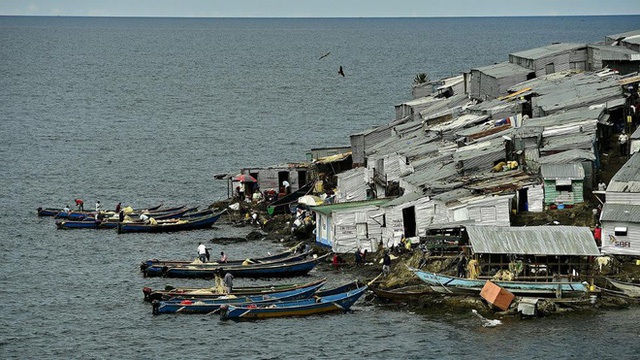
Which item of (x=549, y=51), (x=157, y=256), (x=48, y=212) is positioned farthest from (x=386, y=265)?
(x=549, y=51)

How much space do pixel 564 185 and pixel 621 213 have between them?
5.60 metres

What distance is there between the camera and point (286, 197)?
82250mm

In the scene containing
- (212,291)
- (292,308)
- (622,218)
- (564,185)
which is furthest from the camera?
(564,185)

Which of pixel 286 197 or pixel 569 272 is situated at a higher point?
pixel 286 197

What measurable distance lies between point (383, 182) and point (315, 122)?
7299cm

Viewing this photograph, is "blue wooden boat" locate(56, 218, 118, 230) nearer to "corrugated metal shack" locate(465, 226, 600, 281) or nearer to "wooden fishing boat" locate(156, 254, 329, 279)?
"wooden fishing boat" locate(156, 254, 329, 279)

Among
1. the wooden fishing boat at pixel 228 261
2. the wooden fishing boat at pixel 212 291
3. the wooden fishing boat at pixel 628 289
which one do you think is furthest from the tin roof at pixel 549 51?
the wooden fishing boat at pixel 628 289

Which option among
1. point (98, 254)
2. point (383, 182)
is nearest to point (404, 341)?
point (383, 182)

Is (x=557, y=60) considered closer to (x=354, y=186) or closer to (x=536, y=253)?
(x=354, y=186)

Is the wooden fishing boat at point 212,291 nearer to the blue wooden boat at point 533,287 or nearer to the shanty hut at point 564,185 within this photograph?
the blue wooden boat at point 533,287

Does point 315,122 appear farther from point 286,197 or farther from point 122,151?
point 286,197

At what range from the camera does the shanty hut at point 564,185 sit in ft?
206

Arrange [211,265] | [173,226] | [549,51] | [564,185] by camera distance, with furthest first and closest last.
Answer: [549,51]
[173,226]
[211,265]
[564,185]

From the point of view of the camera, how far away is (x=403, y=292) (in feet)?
189
